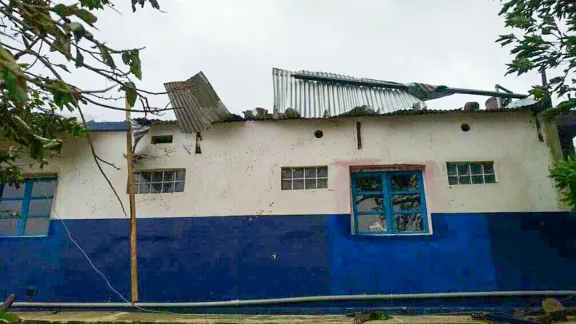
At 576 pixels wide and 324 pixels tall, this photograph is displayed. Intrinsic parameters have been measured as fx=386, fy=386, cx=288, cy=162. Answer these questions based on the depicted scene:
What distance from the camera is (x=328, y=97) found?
7.36 m

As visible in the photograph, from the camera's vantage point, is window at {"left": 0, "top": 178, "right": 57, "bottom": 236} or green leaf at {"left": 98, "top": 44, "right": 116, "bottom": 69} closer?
green leaf at {"left": 98, "top": 44, "right": 116, "bottom": 69}

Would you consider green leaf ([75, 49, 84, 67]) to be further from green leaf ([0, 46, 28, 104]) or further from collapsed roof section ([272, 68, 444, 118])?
collapsed roof section ([272, 68, 444, 118])

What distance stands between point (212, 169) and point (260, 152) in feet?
2.92

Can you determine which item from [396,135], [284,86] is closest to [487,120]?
[396,135]

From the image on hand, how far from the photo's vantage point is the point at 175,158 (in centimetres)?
686

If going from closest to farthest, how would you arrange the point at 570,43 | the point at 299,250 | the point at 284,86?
the point at 570,43
the point at 299,250
the point at 284,86

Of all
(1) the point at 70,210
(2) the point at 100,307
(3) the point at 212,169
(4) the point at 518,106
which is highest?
(4) the point at 518,106

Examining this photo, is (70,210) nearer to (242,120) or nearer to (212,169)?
(212,169)

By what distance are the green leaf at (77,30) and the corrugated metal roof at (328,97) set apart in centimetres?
490

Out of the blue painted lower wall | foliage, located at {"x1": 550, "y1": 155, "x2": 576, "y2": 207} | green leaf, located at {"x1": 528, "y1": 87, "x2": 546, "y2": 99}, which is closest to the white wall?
the blue painted lower wall

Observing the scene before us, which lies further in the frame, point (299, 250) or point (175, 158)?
point (175, 158)

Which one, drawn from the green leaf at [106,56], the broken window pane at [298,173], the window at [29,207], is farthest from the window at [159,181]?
the green leaf at [106,56]

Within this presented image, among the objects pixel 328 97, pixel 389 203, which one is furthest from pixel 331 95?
pixel 389 203

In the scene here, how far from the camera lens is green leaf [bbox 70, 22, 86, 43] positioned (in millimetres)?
1795
